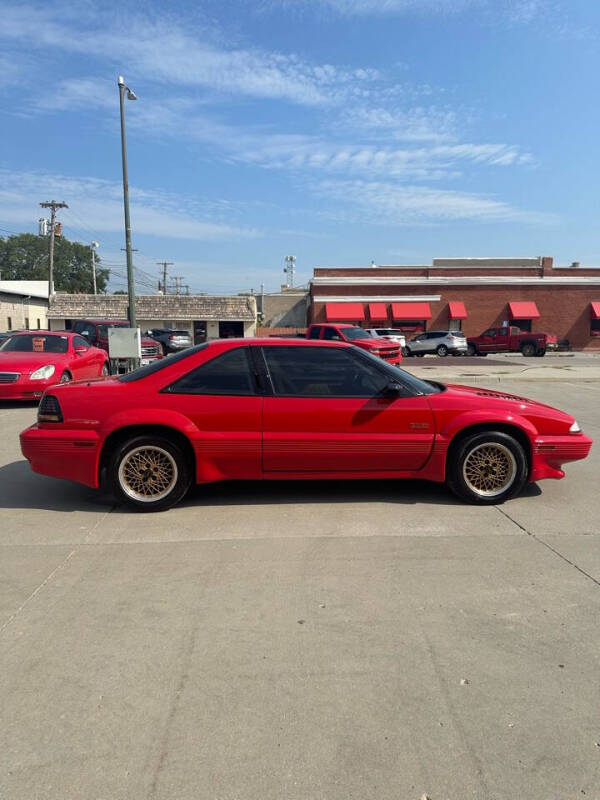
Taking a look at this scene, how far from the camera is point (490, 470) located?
4.81m

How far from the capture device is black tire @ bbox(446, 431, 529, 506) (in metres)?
4.71

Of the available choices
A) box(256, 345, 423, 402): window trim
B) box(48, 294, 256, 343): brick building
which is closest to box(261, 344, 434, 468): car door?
box(256, 345, 423, 402): window trim

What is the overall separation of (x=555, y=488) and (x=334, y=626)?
3458 millimetres

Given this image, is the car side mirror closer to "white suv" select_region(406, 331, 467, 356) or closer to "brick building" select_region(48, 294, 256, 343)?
"white suv" select_region(406, 331, 467, 356)

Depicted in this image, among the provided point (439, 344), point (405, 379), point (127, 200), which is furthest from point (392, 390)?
point (439, 344)

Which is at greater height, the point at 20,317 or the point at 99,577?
the point at 20,317

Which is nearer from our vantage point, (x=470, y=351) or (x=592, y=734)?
(x=592, y=734)

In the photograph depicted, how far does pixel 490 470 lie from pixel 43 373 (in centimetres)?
818

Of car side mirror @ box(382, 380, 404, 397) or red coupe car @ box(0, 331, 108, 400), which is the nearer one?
car side mirror @ box(382, 380, 404, 397)

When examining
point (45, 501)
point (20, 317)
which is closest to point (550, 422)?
point (45, 501)

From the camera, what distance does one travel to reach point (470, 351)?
33.3 m

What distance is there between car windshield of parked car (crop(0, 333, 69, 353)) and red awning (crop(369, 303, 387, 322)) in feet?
108

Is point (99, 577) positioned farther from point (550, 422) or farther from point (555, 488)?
point (555, 488)

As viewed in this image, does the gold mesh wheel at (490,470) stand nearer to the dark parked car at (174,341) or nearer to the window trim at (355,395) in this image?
the window trim at (355,395)
